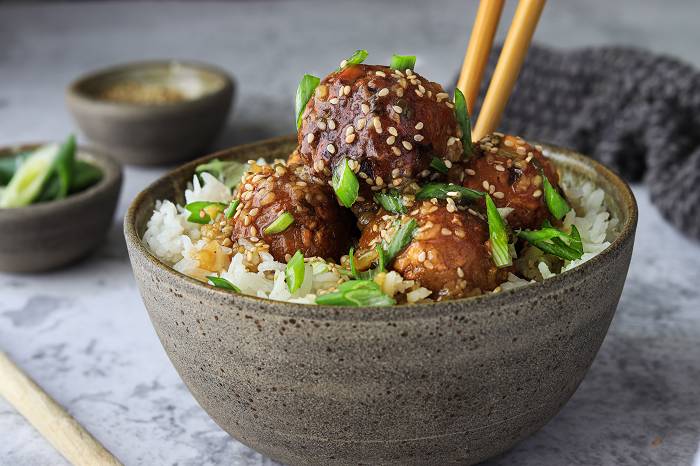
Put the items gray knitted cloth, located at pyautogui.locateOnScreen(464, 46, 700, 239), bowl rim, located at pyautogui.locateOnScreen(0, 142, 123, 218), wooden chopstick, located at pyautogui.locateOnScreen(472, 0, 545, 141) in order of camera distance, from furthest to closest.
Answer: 1. gray knitted cloth, located at pyautogui.locateOnScreen(464, 46, 700, 239)
2. bowl rim, located at pyautogui.locateOnScreen(0, 142, 123, 218)
3. wooden chopstick, located at pyautogui.locateOnScreen(472, 0, 545, 141)

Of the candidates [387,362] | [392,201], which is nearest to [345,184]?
[392,201]

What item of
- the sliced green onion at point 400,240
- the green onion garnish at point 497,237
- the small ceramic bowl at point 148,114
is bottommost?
the small ceramic bowl at point 148,114

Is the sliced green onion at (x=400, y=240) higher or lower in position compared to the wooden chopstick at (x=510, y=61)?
lower

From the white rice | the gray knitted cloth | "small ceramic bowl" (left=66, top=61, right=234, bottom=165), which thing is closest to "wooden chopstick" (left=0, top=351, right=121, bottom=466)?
the white rice

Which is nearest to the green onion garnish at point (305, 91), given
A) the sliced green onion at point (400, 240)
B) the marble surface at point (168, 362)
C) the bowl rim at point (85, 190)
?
the sliced green onion at point (400, 240)

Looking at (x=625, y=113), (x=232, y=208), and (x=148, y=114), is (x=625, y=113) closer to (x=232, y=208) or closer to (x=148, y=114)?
(x=148, y=114)

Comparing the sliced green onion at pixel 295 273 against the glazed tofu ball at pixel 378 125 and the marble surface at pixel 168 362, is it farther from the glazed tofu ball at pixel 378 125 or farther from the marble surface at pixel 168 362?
the marble surface at pixel 168 362

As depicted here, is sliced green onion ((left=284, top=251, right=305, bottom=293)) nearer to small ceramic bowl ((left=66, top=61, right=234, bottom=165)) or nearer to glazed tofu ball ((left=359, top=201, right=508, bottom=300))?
glazed tofu ball ((left=359, top=201, right=508, bottom=300))

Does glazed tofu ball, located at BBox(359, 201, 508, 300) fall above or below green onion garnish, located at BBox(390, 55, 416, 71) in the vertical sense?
below
